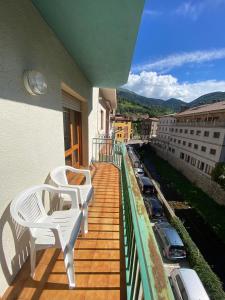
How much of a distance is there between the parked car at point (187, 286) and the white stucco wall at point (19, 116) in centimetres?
734

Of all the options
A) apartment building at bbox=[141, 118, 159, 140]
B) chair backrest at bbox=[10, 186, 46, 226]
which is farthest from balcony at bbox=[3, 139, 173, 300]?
apartment building at bbox=[141, 118, 159, 140]

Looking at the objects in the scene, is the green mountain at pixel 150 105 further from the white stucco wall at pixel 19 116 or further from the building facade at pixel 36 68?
the white stucco wall at pixel 19 116

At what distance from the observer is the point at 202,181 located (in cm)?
1775

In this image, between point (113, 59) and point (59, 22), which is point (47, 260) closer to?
point (59, 22)

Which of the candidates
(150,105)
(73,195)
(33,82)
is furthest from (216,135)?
(150,105)

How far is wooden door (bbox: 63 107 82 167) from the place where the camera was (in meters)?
4.21

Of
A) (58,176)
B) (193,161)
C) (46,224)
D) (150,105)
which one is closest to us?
(46,224)

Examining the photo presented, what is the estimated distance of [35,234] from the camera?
1737 mm

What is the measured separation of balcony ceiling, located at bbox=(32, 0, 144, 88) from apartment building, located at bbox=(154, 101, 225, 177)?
16.7 meters

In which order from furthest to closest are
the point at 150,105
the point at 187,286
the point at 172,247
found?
the point at 150,105
the point at 172,247
the point at 187,286

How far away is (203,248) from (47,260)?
37.2 ft

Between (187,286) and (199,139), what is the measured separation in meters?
16.8

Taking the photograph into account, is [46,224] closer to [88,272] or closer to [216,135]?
[88,272]

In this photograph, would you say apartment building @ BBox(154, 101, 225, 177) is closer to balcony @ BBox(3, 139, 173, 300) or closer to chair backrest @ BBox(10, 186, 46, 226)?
balcony @ BBox(3, 139, 173, 300)
